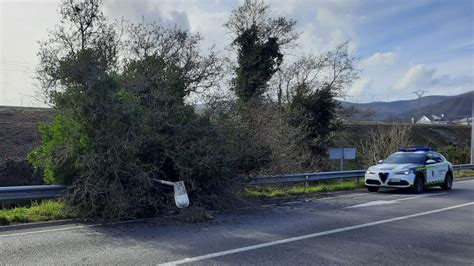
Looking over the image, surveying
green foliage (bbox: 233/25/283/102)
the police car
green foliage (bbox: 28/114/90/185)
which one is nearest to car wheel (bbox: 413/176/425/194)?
the police car

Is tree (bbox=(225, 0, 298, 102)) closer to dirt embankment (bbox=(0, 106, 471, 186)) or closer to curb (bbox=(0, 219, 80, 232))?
dirt embankment (bbox=(0, 106, 471, 186))

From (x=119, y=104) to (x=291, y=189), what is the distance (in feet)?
25.7

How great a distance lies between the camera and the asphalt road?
267 inches

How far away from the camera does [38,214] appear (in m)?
9.89

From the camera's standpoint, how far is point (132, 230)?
28.7ft

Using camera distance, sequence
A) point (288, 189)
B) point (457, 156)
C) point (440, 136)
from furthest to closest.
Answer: point (440, 136), point (457, 156), point (288, 189)

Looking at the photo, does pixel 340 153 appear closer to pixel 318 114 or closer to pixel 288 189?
pixel 288 189

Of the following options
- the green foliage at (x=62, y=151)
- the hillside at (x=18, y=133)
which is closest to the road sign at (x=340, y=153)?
the green foliage at (x=62, y=151)

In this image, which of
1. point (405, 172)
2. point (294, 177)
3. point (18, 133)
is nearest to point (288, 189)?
point (294, 177)

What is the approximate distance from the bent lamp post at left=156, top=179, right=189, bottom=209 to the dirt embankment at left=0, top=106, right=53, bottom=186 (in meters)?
4.36

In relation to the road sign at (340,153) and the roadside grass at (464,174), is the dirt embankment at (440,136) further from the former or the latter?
the road sign at (340,153)

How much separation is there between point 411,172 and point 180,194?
9303 mm

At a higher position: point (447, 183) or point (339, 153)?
point (339, 153)

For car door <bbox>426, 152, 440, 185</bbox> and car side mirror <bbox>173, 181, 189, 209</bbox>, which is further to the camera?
car door <bbox>426, 152, 440, 185</bbox>
